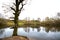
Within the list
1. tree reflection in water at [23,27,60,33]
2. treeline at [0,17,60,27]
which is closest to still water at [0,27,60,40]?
tree reflection in water at [23,27,60,33]

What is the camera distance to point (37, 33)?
11.0 feet

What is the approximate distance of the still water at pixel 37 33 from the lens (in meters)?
3.32

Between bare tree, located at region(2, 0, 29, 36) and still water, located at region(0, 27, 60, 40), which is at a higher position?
bare tree, located at region(2, 0, 29, 36)

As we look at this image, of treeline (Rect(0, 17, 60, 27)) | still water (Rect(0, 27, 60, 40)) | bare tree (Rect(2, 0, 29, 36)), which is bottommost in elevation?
still water (Rect(0, 27, 60, 40))

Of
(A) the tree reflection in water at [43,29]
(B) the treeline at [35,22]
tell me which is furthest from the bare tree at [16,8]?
(A) the tree reflection in water at [43,29]

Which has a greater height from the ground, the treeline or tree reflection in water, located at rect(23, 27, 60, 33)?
the treeline

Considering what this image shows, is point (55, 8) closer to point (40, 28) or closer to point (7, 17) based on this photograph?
point (40, 28)

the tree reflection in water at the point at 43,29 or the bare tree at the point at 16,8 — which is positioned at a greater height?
the bare tree at the point at 16,8

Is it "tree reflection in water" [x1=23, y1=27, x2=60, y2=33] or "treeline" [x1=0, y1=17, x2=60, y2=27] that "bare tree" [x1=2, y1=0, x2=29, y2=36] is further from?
"tree reflection in water" [x1=23, y1=27, x2=60, y2=33]

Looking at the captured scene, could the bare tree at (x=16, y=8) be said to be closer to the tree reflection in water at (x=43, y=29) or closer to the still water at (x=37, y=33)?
the still water at (x=37, y=33)

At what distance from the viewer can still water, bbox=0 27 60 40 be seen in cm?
332

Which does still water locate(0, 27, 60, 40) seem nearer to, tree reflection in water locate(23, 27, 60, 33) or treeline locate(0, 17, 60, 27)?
tree reflection in water locate(23, 27, 60, 33)

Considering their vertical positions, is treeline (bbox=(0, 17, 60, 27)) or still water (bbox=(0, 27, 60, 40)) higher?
treeline (bbox=(0, 17, 60, 27))

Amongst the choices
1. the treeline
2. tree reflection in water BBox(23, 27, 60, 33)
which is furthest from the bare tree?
tree reflection in water BBox(23, 27, 60, 33)
